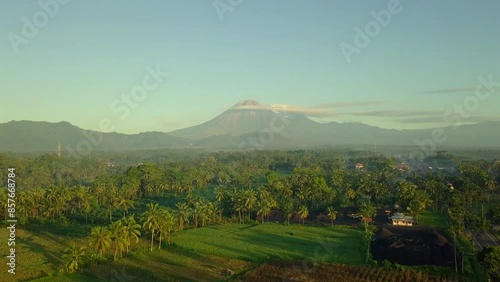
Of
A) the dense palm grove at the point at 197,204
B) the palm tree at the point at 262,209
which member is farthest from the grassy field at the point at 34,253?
the palm tree at the point at 262,209

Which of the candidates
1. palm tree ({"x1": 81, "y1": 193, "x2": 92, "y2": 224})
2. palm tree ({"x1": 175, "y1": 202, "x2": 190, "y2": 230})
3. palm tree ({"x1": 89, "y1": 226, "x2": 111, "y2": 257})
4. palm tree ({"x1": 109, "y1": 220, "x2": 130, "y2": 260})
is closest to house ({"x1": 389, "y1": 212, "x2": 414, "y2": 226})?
palm tree ({"x1": 175, "y1": 202, "x2": 190, "y2": 230})

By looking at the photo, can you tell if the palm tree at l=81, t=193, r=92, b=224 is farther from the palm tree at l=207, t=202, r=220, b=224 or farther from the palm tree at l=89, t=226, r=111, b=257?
the palm tree at l=89, t=226, r=111, b=257

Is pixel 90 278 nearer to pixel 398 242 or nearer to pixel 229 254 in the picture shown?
pixel 229 254

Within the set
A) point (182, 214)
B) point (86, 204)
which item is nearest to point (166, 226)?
point (182, 214)

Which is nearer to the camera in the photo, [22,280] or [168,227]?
[22,280]

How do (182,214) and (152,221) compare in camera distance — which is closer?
(152,221)

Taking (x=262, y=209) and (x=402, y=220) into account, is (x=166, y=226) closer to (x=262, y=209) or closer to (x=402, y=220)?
(x=262, y=209)

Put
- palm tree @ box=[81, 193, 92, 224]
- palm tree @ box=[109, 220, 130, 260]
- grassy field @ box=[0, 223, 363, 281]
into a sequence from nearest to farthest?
1. grassy field @ box=[0, 223, 363, 281]
2. palm tree @ box=[109, 220, 130, 260]
3. palm tree @ box=[81, 193, 92, 224]

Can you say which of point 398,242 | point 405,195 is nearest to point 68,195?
point 398,242
